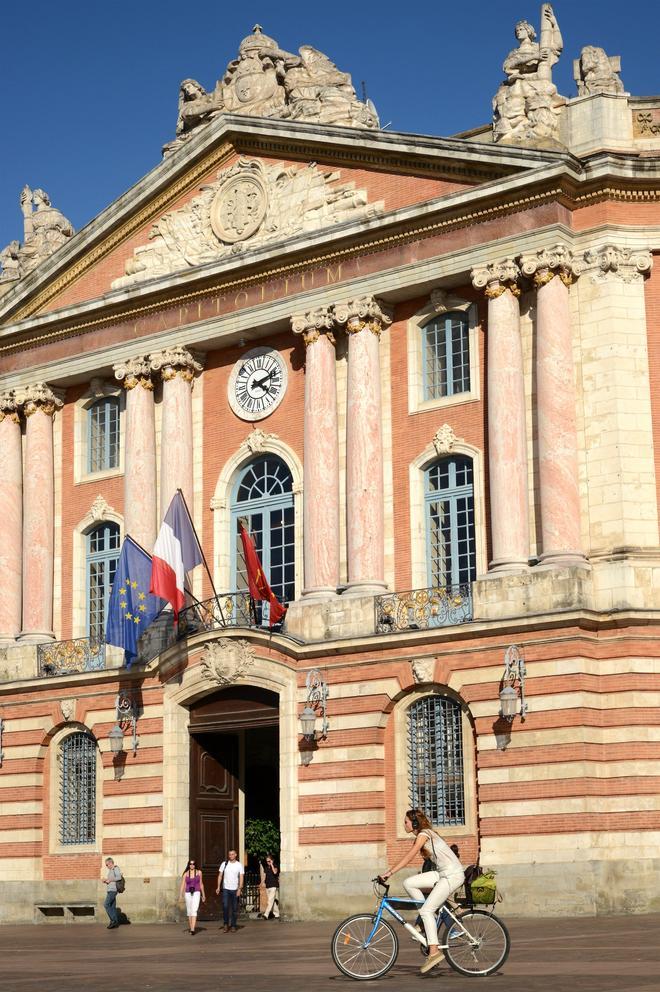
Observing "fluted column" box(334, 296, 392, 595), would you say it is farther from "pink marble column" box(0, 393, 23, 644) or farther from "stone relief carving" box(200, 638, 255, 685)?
"pink marble column" box(0, 393, 23, 644)

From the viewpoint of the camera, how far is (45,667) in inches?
1487

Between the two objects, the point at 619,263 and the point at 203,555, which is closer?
the point at 619,263

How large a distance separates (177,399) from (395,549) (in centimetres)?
708

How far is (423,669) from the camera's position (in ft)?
102

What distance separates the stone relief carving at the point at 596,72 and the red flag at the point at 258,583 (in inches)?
A: 468

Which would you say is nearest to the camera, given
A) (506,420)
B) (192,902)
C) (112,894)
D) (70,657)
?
(192,902)

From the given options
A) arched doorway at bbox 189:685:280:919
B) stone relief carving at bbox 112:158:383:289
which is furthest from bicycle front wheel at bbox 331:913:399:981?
stone relief carving at bbox 112:158:383:289

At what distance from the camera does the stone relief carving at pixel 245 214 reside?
35.2m

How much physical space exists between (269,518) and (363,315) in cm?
533

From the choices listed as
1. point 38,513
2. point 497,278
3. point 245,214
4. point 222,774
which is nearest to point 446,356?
point 497,278

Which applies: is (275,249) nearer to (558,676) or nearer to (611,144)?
(611,144)

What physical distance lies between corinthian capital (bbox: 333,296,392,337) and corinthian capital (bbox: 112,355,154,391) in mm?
5635

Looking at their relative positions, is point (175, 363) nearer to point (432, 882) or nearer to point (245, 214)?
point (245, 214)

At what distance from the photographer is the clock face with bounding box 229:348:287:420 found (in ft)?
119
